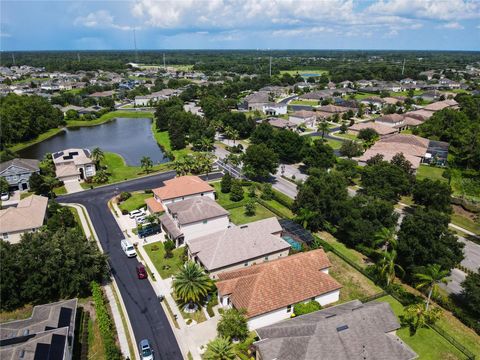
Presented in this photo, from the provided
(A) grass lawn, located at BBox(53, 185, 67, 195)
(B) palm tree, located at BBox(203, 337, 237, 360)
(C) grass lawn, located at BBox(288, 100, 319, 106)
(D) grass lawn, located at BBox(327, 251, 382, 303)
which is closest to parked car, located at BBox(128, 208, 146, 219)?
(A) grass lawn, located at BBox(53, 185, 67, 195)

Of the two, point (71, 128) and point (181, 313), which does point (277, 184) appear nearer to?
point (181, 313)

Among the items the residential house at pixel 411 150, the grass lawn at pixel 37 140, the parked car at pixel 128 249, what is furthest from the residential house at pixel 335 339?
the grass lawn at pixel 37 140

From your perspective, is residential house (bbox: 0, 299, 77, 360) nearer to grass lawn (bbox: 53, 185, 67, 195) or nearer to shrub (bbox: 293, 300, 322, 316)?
shrub (bbox: 293, 300, 322, 316)

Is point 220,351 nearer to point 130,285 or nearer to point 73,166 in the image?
point 130,285

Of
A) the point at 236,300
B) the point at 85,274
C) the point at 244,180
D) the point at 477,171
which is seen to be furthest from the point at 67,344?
the point at 477,171

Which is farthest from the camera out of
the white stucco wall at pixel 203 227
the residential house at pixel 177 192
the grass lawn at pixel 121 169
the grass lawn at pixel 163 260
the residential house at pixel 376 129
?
the residential house at pixel 376 129

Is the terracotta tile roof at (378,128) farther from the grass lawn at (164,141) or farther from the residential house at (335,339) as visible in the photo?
the residential house at (335,339)
